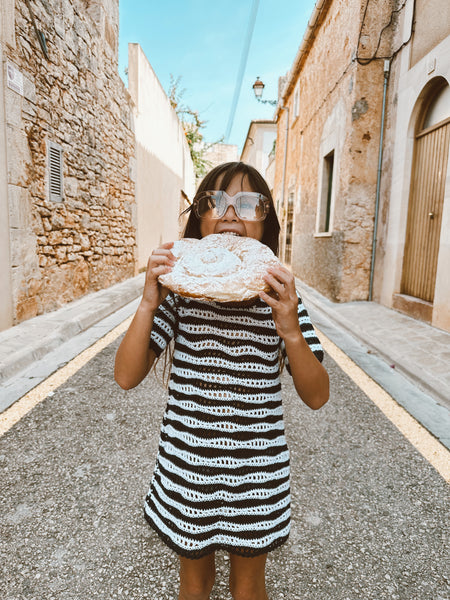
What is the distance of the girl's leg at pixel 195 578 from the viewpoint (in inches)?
46.2

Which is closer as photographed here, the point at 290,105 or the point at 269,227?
the point at 269,227

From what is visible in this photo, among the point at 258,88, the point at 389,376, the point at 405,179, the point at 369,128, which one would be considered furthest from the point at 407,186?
the point at 258,88

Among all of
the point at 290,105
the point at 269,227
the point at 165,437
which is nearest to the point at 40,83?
the point at 269,227

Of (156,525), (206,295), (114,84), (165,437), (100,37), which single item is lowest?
(156,525)

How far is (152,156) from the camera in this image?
12781mm

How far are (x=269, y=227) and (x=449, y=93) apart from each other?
563 centimetres

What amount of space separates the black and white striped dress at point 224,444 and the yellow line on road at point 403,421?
1.56 meters

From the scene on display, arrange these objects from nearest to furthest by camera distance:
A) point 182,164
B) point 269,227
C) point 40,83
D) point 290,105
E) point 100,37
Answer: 1. point 269,227
2. point 40,83
3. point 100,37
4. point 290,105
5. point 182,164

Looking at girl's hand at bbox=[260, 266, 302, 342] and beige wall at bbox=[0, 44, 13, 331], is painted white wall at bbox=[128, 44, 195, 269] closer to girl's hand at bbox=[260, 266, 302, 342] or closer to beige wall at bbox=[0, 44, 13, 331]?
beige wall at bbox=[0, 44, 13, 331]

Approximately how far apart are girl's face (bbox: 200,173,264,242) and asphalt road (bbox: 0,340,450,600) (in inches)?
53.3

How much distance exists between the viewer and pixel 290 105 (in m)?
14.5

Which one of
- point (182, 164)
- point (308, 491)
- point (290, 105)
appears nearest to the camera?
point (308, 491)

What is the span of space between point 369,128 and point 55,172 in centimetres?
557

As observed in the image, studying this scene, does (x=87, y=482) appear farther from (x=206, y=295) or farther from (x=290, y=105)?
(x=290, y=105)
